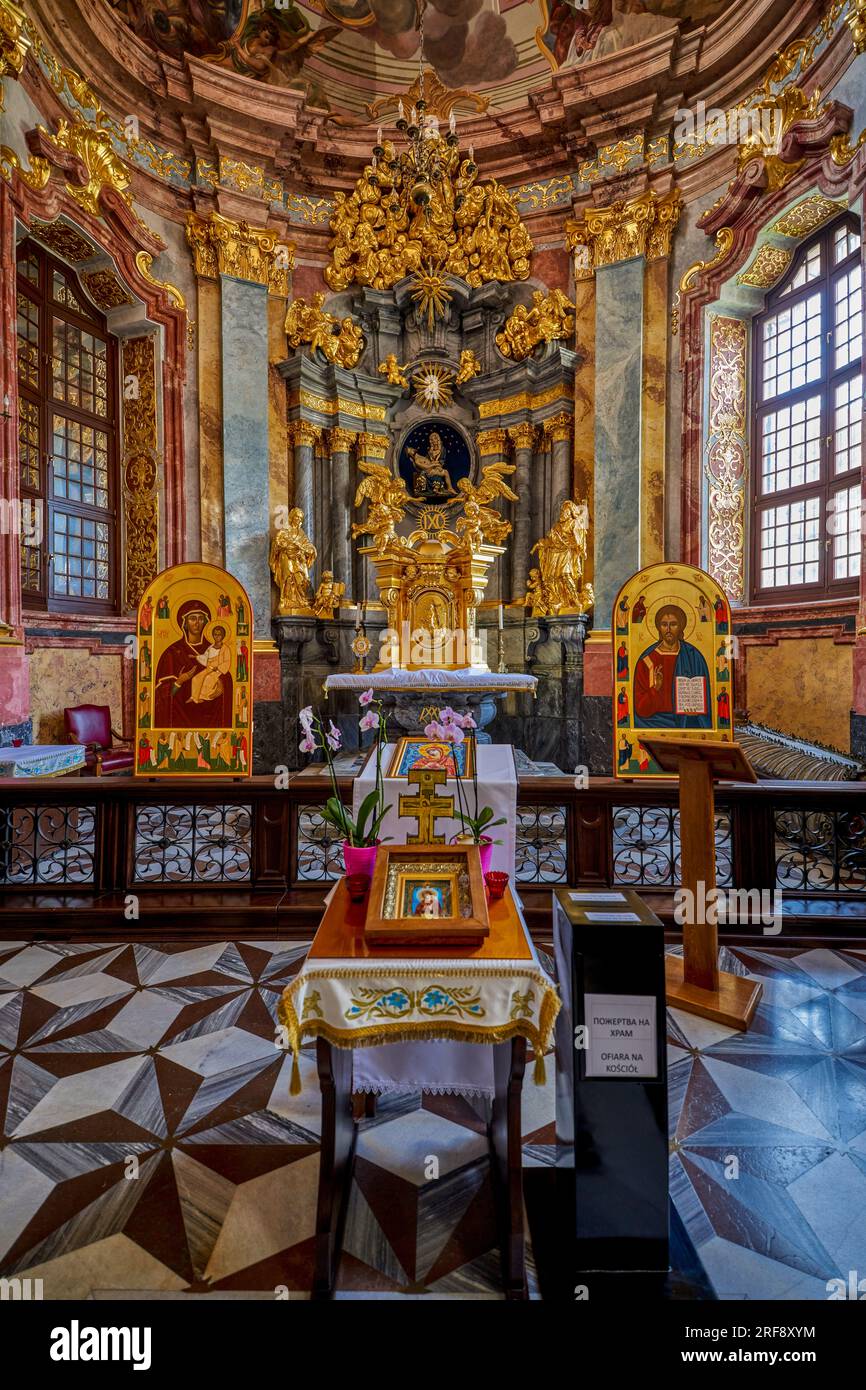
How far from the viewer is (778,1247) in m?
1.94

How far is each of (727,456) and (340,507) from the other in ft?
19.0

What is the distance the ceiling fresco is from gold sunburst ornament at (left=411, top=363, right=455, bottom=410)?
412cm

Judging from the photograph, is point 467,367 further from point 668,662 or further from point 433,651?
point 668,662

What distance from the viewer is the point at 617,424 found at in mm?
9547

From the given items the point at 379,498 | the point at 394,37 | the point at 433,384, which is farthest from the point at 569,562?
the point at 394,37

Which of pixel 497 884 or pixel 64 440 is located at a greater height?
pixel 64 440

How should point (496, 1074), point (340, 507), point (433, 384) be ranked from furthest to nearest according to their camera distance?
point (433, 384), point (340, 507), point (496, 1074)

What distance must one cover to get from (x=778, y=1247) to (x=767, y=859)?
2630 mm

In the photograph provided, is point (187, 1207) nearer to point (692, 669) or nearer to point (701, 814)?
point (701, 814)

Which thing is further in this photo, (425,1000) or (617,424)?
(617,424)

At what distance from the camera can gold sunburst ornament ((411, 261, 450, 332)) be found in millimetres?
10500

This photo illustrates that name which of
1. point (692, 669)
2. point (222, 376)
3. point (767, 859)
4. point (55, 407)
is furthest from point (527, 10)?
point (767, 859)

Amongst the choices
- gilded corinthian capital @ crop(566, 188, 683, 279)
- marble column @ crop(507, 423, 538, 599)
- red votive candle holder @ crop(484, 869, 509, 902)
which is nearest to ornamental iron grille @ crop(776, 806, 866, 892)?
red votive candle holder @ crop(484, 869, 509, 902)

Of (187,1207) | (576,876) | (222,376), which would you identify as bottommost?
(187,1207)
